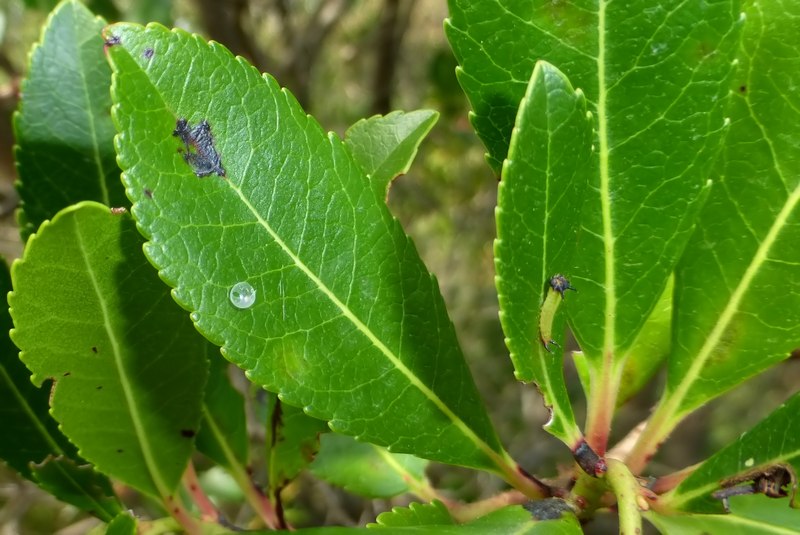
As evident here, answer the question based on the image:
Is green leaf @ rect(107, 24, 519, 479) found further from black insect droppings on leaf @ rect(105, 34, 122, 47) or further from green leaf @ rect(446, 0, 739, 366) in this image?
green leaf @ rect(446, 0, 739, 366)

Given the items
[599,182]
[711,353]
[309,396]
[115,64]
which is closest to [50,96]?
[115,64]

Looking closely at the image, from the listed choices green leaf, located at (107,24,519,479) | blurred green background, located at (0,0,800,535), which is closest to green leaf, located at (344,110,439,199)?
green leaf, located at (107,24,519,479)

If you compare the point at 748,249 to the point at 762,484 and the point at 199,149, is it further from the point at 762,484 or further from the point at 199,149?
the point at 199,149

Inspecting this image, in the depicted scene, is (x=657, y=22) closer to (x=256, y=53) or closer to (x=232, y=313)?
(x=232, y=313)

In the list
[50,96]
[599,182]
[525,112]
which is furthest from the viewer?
[50,96]

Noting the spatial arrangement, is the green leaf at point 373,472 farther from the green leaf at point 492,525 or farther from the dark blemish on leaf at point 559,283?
the dark blemish on leaf at point 559,283

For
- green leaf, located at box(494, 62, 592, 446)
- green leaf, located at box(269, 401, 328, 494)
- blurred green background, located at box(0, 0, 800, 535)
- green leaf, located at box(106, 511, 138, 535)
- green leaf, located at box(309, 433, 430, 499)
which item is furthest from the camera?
blurred green background, located at box(0, 0, 800, 535)
